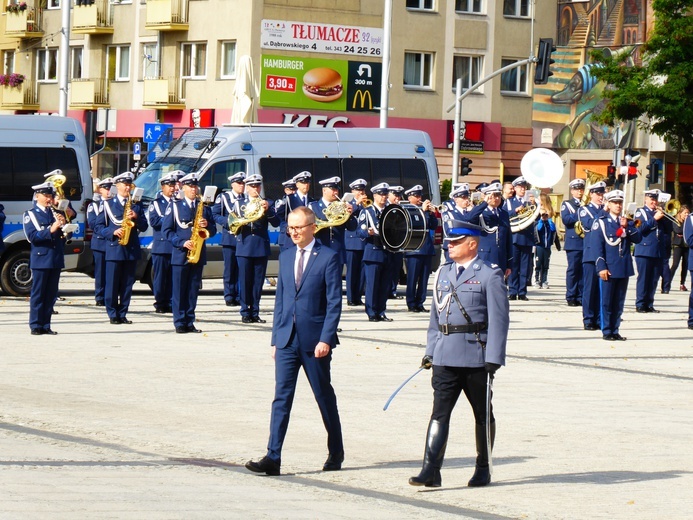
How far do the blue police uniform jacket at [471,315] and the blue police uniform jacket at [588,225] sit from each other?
1144 cm

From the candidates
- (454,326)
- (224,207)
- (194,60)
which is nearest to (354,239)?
(224,207)

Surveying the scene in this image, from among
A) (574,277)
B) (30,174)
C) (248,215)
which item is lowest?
(574,277)

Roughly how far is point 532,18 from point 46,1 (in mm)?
18661

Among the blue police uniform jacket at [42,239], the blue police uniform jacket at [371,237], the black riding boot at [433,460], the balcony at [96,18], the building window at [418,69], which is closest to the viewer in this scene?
the black riding boot at [433,460]

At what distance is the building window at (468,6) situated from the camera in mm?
57531

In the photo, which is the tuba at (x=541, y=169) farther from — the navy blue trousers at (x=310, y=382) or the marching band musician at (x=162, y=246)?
the navy blue trousers at (x=310, y=382)

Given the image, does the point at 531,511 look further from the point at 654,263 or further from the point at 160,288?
the point at 654,263

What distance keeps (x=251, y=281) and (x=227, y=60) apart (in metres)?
33.4

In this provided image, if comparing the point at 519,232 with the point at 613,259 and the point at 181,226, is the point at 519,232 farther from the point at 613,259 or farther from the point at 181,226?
the point at 181,226

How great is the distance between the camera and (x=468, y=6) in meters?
57.9

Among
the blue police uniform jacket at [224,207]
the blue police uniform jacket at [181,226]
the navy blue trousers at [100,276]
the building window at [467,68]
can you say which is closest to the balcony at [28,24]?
the building window at [467,68]

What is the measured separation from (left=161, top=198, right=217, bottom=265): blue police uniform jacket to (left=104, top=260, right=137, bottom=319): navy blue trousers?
0.79 meters

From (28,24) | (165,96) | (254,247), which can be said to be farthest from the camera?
(28,24)

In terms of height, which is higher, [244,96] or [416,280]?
[244,96]
